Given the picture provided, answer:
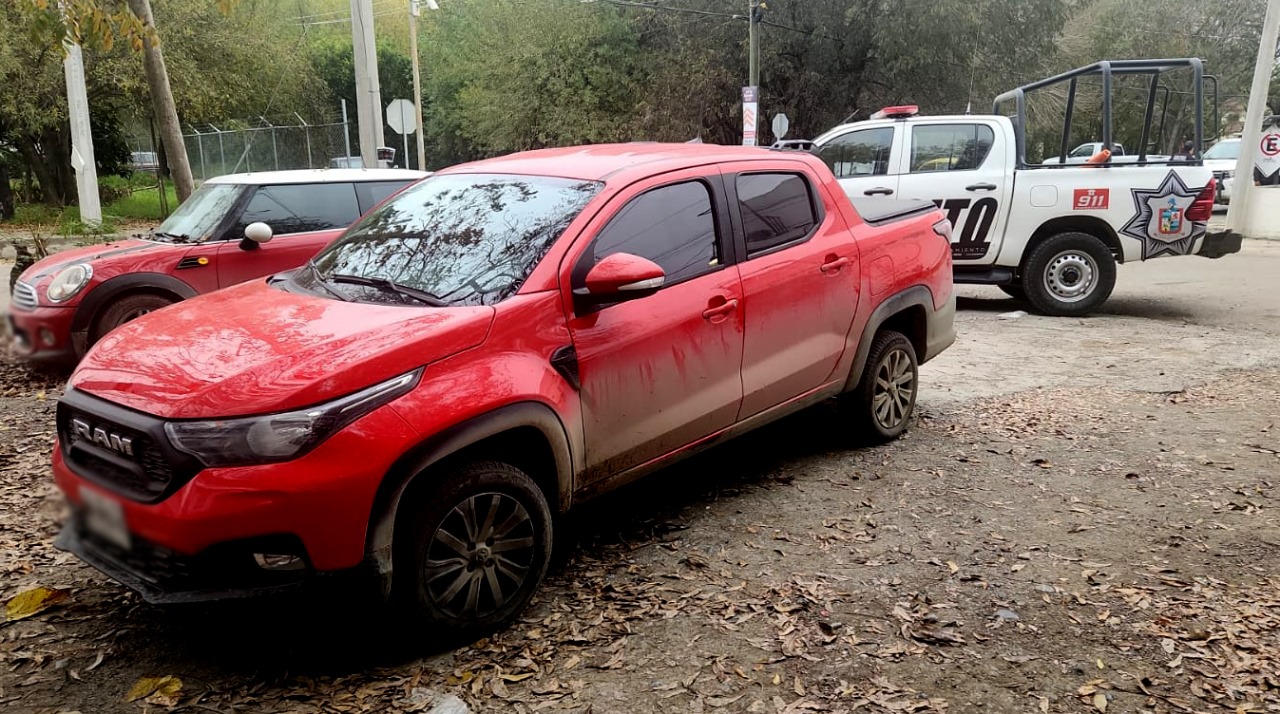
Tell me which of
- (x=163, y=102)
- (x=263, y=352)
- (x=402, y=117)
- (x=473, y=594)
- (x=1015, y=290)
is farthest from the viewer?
(x=402, y=117)

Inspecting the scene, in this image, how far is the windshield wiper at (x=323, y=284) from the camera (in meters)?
3.53

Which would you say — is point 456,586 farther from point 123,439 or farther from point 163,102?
point 163,102

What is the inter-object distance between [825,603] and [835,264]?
1.86m

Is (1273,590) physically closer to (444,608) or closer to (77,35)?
(444,608)

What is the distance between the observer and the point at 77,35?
13.5 feet

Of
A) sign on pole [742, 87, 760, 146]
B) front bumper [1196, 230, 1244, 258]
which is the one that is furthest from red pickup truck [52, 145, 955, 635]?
sign on pole [742, 87, 760, 146]

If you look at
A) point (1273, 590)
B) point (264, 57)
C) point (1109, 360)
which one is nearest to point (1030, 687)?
point (1273, 590)

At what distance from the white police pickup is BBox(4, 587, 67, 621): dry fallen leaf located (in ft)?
25.8

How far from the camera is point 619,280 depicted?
3.43 metres

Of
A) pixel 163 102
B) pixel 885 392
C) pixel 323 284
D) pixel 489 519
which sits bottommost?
pixel 885 392

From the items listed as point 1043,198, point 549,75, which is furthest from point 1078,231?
point 549,75

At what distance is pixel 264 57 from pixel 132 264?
21.0 m

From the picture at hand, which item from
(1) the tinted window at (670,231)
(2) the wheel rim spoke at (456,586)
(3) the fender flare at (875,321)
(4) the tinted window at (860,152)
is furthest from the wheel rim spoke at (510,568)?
(4) the tinted window at (860,152)

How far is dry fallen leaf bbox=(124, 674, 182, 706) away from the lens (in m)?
2.94
